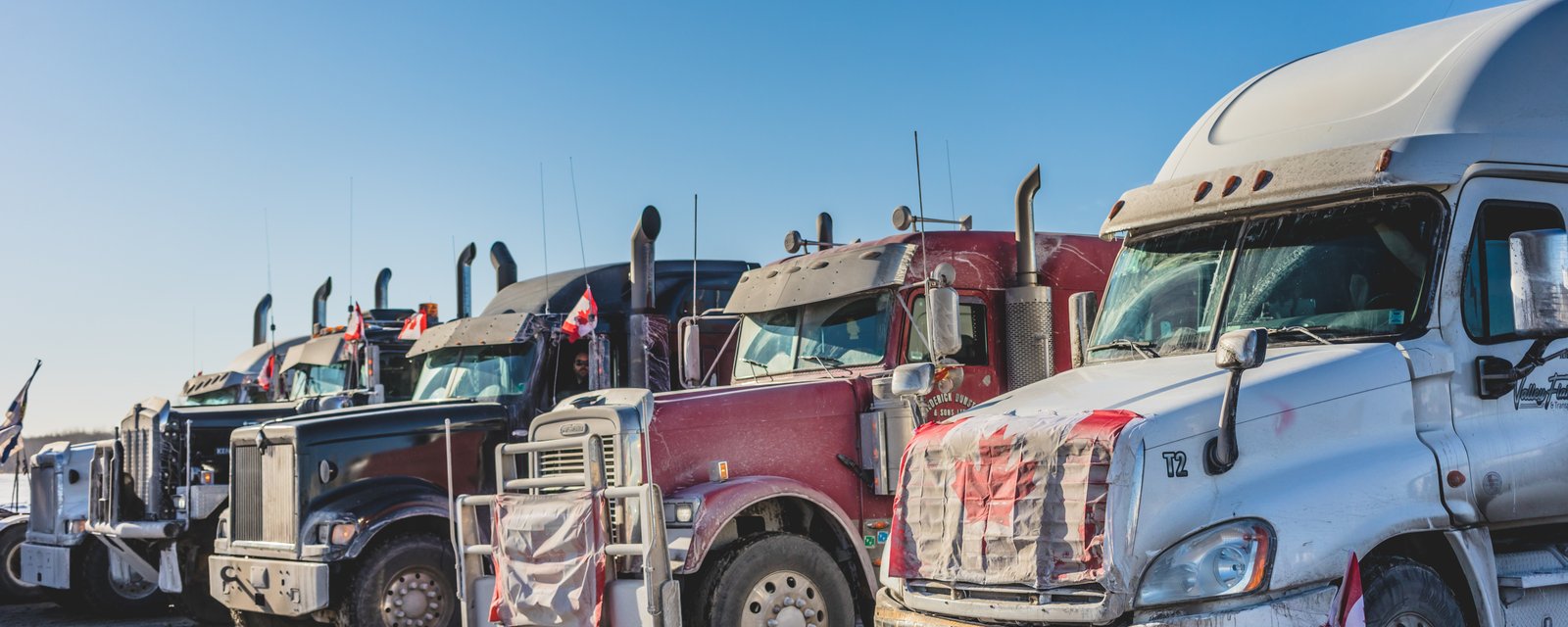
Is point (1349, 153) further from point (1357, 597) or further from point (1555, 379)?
point (1357, 597)

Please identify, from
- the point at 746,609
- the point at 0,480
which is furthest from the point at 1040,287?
the point at 0,480

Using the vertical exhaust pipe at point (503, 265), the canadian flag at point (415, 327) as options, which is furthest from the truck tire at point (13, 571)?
the vertical exhaust pipe at point (503, 265)

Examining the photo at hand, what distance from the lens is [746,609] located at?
809 cm

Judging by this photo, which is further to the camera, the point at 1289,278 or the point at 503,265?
the point at 503,265

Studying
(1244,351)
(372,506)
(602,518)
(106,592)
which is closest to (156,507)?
(106,592)

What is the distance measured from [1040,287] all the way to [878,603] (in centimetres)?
394

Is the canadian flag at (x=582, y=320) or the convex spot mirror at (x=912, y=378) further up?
the canadian flag at (x=582, y=320)

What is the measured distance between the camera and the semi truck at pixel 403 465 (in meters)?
9.85

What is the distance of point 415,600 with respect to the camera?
32.7ft

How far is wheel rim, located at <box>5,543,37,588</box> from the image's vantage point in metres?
14.6

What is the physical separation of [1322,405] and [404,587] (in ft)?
21.5

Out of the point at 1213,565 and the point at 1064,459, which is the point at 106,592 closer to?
the point at 1064,459

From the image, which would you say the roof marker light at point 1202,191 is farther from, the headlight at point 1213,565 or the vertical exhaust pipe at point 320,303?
the vertical exhaust pipe at point 320,303

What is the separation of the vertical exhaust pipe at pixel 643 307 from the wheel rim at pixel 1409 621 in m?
7.07
